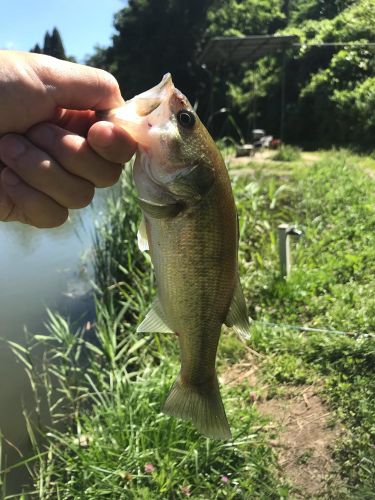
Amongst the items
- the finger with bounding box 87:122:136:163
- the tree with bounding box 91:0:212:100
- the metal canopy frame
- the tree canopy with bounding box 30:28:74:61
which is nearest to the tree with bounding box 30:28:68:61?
the tree canopy with bounding box 30:28:74:61

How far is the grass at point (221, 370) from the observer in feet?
9.05

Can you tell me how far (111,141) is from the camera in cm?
158

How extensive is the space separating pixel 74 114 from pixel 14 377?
4.10 m

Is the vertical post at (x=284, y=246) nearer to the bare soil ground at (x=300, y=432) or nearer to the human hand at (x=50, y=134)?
the bare soil ground at (x=300, y=432)

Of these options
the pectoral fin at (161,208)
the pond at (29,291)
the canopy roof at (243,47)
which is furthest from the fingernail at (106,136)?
the canopy roof at (243,47)

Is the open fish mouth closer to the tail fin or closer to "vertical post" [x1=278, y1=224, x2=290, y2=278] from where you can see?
the tail fin

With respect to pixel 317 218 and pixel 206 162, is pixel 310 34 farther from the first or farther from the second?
pixel 206 162

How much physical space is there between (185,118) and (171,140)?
3.3 inches

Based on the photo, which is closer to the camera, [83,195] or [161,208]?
[161,208]

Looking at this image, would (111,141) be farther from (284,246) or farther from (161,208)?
(284,246)

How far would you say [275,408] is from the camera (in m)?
3.40

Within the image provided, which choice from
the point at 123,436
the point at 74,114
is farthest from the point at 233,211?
the point at 123,436

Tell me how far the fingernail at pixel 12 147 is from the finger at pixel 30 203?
Answer: 0.30ft

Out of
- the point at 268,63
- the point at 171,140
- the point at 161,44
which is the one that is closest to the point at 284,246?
the point at 171,140
